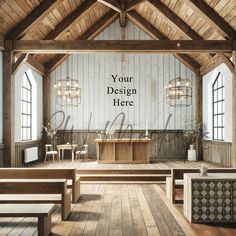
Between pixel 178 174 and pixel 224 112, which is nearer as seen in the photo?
pixel 178 174

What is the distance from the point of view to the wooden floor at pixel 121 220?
12.9 ft

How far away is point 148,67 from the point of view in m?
11.6

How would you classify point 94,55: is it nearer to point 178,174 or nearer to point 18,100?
point 18,100

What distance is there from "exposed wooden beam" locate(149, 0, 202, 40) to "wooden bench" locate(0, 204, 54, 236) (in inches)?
269

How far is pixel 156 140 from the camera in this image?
37.6 feet

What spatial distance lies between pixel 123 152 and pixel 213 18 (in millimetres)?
4581

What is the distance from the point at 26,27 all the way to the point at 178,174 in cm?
510

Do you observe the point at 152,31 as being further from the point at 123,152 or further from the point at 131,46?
the point at 123,152

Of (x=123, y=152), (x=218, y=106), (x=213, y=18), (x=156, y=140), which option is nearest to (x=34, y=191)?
(x=123, y=152)

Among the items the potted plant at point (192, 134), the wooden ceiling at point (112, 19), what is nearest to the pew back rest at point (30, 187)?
the wooden ceiling at point (112, 19)

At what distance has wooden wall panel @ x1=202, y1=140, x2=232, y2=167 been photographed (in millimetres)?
8903

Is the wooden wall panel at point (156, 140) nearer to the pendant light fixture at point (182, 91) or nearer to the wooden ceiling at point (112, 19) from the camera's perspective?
the pendant light fixture at point (182, 91)

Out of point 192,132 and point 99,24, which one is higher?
point 99,24

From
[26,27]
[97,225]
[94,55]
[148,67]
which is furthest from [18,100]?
[97,225]
